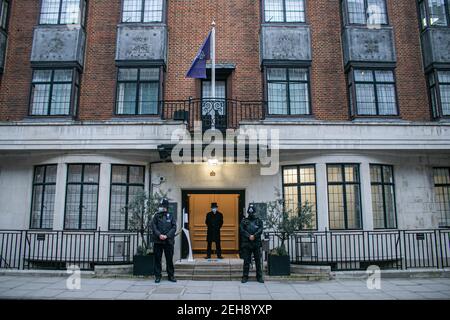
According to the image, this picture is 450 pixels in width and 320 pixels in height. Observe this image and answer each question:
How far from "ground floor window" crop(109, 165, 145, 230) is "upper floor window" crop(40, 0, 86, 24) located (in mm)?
6139

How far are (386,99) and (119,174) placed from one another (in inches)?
411

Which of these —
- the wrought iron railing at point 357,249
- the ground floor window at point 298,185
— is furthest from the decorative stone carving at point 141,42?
the wrought iron railing at point 357,249

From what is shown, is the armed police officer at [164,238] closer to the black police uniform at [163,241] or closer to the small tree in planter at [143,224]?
the black police uniform at [163,241]

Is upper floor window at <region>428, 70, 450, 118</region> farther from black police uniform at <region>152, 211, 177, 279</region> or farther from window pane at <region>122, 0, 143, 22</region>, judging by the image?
window pane at <region>122, 0, 143, 22</region>

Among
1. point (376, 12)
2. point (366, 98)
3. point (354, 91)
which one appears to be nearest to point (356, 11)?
point (376, 12)

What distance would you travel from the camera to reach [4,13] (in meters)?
14.7

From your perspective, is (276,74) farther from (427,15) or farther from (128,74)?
(427,15)

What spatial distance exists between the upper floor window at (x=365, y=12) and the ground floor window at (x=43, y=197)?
1268cm

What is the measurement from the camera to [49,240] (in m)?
12.8

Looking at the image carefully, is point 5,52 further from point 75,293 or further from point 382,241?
point 382,241

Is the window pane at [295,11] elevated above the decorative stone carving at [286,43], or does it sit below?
above

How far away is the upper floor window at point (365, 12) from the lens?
47.5ft

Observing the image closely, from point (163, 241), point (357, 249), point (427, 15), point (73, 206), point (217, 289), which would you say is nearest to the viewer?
point (217, 289)
